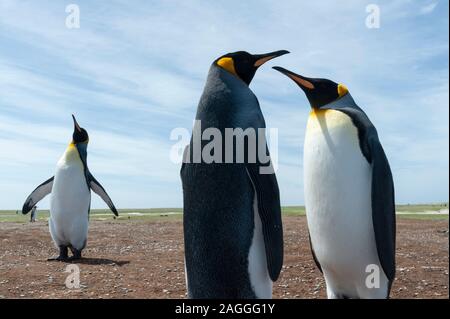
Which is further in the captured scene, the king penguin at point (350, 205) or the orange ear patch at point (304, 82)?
the orange ear patch at point (304, 82)

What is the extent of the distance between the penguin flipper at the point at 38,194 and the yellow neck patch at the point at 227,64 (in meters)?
7.04

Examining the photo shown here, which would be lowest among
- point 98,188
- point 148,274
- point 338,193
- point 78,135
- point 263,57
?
point 148,274

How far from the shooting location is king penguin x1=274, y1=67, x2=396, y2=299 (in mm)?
3436

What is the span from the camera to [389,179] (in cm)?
354

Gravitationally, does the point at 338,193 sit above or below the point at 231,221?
above

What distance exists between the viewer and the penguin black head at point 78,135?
8602 mm

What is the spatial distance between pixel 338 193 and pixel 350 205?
0.12 m

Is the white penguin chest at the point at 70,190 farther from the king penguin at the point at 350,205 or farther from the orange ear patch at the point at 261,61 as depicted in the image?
the orange ear patch at the point at 261,61

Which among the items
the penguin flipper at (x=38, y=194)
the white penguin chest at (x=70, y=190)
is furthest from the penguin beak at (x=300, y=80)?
the penguin flipper at (x=38, y=194)

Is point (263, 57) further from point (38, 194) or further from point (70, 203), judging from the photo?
point (38, 194)

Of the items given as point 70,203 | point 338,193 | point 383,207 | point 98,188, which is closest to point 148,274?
point 70,203

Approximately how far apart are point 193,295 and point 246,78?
1.51 m

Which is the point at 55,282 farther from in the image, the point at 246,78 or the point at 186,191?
the point at 246,78

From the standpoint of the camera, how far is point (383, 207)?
344cm
